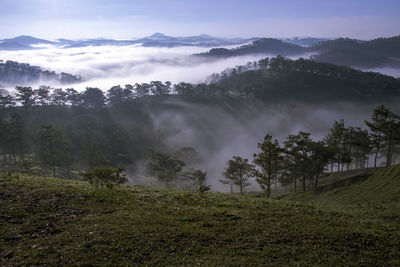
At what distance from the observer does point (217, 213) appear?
13.9 meters

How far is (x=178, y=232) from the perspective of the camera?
1130cm

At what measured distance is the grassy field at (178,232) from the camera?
31.0 ft

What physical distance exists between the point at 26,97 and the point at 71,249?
104 metres

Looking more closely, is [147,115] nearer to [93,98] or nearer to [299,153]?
[93,98]

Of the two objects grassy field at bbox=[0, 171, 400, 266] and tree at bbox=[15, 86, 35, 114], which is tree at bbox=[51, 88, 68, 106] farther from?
grassy field at bbox=[0, 171, 400, 266]

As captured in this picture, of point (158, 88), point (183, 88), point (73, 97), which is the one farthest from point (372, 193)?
point (183, 88)

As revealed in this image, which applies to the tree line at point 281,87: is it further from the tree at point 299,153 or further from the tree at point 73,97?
the tree at point 299,153

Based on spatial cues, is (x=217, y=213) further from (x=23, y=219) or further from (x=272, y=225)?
(x=23, y=219)

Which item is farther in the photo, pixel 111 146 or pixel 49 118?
pixel 49 118

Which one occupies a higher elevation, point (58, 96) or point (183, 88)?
point (183, 88)

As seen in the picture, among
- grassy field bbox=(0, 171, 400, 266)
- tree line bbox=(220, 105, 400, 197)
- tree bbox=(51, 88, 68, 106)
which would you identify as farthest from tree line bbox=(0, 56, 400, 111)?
grassy field bbox=(0, 171, 400, 266)

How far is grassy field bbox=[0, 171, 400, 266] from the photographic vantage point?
945cm

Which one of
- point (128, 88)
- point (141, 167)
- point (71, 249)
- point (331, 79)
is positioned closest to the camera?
point (71, 249)

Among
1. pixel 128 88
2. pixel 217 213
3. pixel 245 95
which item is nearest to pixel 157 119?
pixel 128 88
